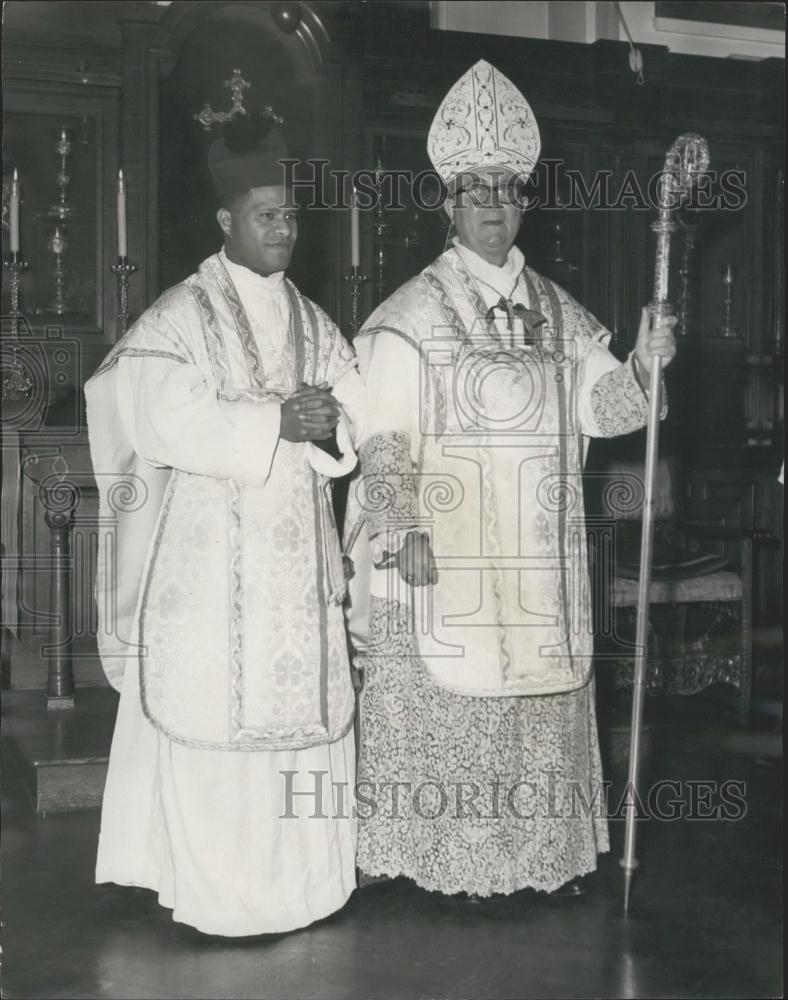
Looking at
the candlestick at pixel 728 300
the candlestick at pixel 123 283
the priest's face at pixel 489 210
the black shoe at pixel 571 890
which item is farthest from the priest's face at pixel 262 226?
the candlestick at pixel 728 300

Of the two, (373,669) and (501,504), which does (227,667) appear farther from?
(501,504)

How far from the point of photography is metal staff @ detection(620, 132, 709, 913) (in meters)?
2.93

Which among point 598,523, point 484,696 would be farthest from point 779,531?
point 484,696

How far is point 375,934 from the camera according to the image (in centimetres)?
296

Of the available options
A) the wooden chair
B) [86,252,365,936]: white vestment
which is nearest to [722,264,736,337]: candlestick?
the wooden chair

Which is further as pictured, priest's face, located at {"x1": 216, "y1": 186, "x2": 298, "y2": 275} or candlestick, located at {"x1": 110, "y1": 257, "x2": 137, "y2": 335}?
candlestick, located at {"x1": 110, "y1": 257, "x2": 137, "y2": 335}

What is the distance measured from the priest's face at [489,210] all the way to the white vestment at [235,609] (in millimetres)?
554

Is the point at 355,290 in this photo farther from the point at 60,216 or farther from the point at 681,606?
the point at 681,606

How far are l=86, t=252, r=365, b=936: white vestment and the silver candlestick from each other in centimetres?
171

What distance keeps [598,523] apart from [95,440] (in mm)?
2976

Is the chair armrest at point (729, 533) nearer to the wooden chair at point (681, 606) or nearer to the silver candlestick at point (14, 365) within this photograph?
the wooden chair at point (681, 606)

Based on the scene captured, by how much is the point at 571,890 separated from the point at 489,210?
6.37ft

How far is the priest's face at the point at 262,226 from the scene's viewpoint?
2.94m

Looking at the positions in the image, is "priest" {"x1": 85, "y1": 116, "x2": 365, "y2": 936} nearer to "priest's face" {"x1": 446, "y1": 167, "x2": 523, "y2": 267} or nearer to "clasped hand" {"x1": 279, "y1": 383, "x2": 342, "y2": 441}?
"clasped hand" {"x1": 279, "y1": 383, "x2": 342, "y2": 441}
